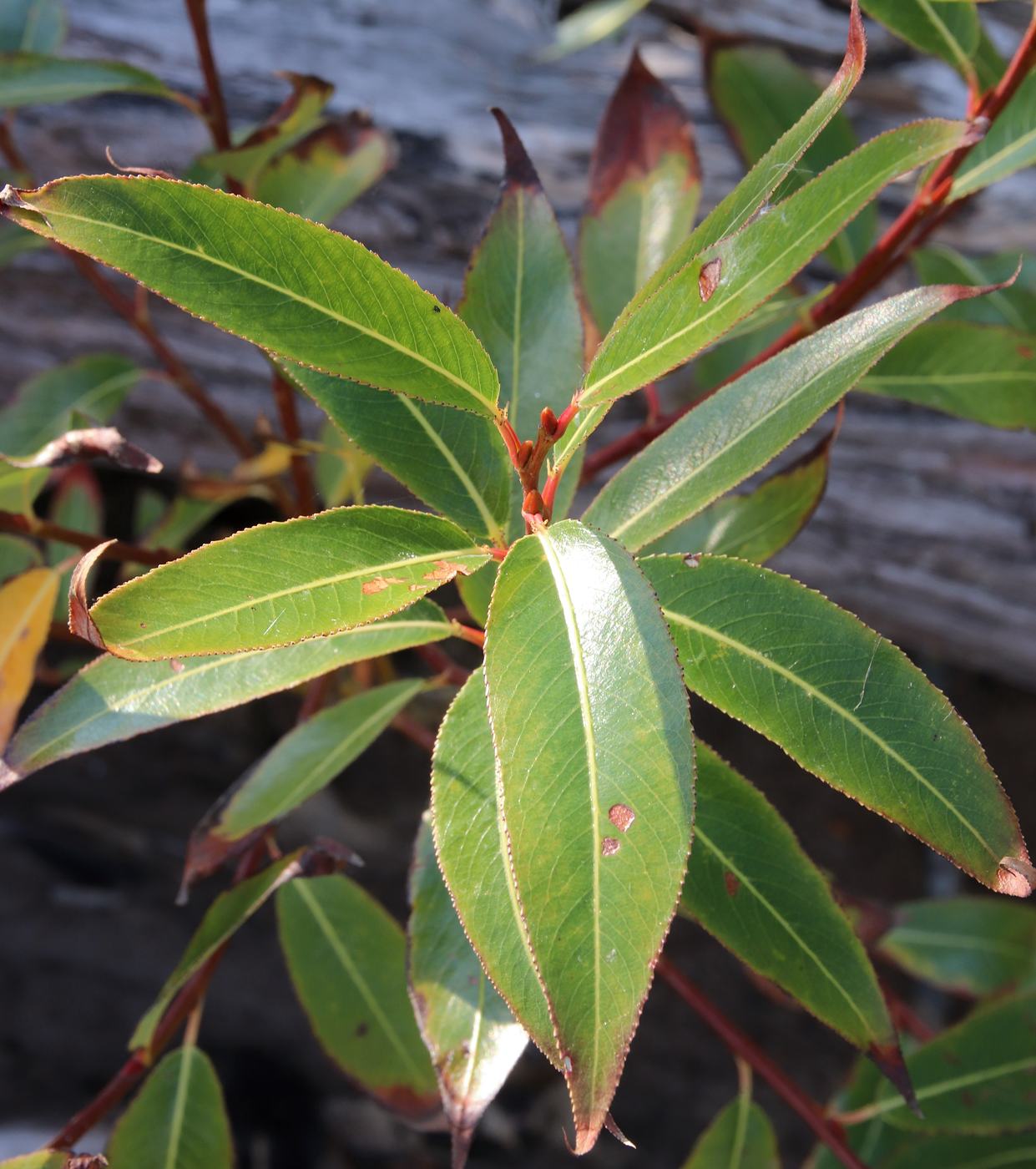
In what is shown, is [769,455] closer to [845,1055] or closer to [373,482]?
[373,482]

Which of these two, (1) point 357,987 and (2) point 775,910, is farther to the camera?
(1) point 357,987

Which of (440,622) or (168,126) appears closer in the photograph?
(440,622)

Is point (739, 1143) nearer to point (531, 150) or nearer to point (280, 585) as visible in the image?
point (280, 585)

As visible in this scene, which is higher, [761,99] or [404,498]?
[761,99]

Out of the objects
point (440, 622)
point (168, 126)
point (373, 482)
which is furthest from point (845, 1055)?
point (168, 126)

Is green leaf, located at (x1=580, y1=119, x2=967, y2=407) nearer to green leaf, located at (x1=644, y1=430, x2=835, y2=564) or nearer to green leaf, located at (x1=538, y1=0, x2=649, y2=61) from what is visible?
green leaf, located at (x1=644, y1=430, x2=835, y2=564)

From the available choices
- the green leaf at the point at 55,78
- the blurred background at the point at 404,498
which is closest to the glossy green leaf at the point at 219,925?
the green leaf at the point at 55,78

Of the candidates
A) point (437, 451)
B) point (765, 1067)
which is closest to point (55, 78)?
point (437, 451)
